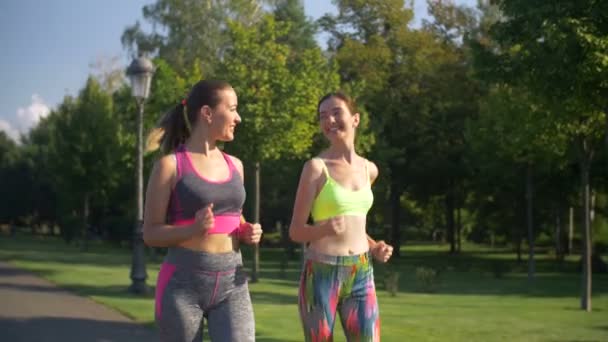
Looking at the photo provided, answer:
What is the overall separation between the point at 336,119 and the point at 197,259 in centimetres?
134

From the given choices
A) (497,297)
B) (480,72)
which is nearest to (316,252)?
(480,72)

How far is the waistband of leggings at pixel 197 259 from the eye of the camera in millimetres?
3914

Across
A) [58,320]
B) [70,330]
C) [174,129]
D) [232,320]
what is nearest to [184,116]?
[174,129]

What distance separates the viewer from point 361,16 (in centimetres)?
4872

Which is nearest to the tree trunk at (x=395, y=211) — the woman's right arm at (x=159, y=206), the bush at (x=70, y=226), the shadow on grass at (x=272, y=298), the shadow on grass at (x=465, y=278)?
the shadow on grass at (x=465, y=278)

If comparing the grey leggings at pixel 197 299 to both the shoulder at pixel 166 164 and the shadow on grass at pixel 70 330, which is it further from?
the shadow on grass at pixel 70 330

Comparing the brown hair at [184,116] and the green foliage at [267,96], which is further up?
the green foliage at [267,96]

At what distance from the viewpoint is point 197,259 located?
3.92 m

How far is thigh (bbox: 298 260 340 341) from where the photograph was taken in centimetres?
458

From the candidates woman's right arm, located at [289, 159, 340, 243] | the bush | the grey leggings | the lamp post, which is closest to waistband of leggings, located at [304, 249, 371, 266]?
woman's right arm, located at [289, 159, 340, 243]

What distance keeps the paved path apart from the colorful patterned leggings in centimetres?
645

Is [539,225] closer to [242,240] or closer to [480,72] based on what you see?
[480,72]

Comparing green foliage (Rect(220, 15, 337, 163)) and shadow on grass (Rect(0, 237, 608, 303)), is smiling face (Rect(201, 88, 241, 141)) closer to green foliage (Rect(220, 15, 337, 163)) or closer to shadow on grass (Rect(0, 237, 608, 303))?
shadow on grass (Rect(0, 237, 608, 303))

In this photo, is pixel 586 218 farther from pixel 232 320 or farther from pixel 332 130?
pixel 232 320
